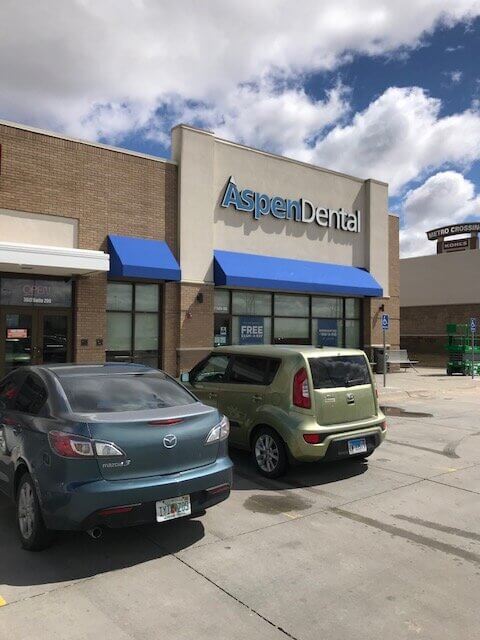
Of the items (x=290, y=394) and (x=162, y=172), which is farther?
(x=162, y=172)

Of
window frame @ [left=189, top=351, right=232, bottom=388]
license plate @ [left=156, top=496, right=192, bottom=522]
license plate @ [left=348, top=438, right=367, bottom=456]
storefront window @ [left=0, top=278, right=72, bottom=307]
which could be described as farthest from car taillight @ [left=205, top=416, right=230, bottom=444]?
storefront window @ [left=0, top=278, right=72, bottom=307]

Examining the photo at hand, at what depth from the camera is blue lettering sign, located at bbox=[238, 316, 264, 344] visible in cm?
1855

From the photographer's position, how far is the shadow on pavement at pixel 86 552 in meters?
4.05

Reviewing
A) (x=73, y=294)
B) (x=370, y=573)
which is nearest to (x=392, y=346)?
(x=73, y=294)

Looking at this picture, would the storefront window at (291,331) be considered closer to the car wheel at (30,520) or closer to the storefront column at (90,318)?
the storefront column at (90,318)

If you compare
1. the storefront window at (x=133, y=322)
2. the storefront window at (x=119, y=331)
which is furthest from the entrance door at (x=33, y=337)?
the storefront window at (x=133, y=322)

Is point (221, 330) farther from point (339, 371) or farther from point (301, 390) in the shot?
point (301, 390)

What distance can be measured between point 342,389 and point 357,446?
737 millimetres

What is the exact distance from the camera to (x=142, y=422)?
4.42 meters

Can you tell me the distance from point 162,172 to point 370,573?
14226 millimetres

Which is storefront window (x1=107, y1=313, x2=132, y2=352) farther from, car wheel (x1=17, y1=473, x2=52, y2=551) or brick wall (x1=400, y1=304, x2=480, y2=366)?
brick wall (x1=400, y1=304, x2=480, y2=366)

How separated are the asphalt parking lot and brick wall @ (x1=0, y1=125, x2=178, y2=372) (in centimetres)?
957

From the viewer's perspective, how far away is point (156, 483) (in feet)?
14.1

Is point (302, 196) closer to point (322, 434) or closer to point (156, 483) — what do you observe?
point (322, 434)
